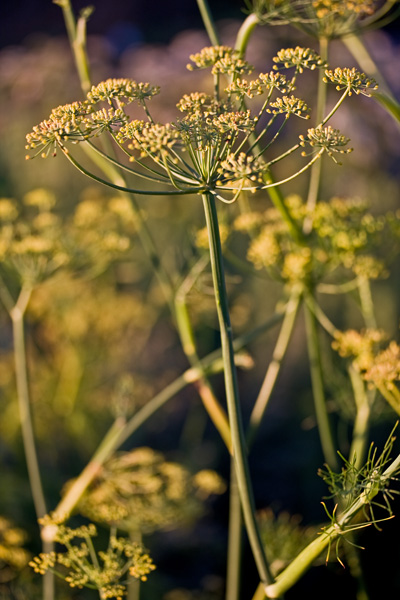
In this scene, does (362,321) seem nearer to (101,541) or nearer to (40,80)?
(101,541)

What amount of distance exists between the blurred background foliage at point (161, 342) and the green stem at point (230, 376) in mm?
765

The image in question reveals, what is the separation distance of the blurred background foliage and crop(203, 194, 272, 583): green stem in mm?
765

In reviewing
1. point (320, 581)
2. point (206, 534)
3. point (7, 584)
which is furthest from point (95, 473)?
point (206, 534)

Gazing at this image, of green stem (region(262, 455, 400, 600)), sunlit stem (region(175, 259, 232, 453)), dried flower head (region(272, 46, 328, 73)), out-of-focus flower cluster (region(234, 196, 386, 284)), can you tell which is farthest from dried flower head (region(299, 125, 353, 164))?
sunlit stem (region(175, 259, 232, 453))

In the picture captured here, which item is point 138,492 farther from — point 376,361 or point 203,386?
point 376,361

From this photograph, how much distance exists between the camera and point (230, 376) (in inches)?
43.8

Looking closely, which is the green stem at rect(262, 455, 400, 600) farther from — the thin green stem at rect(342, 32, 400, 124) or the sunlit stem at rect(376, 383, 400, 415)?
the thin green stem at rect(342, 32, 400, 124)

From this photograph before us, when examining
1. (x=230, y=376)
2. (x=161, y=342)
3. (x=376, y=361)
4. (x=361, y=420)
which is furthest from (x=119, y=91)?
(x=161, y=342)

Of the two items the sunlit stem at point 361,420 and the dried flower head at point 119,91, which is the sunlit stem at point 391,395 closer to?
the sunlit stem at point 361,420

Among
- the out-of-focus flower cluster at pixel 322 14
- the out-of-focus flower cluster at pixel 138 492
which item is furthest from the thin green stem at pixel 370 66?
the out-of-focus flower cluster at pixel 138 492

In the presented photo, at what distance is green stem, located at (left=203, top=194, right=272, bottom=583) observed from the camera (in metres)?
1.04

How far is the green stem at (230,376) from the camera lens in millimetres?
1044

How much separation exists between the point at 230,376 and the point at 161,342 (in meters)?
3.55

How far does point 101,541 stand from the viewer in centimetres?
287
